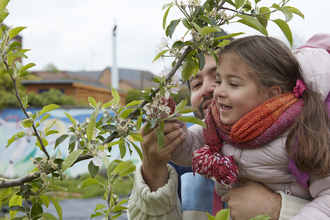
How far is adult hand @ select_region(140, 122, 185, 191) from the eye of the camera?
4.42 ft

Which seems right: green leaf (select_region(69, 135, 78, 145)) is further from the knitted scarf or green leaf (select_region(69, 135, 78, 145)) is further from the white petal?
the knitted scarf

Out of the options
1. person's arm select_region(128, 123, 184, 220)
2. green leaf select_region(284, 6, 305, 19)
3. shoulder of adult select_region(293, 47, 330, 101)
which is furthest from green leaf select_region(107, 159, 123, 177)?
shoulder of adult select_region(293, 47, 330, 101)

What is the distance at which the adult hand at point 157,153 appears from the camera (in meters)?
1.35

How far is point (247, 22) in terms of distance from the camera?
0.96m

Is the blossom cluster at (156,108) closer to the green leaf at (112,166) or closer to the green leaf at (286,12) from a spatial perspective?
the green leaf at (112,166)

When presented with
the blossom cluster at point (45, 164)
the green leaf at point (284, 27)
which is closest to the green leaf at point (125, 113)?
the blossom cluster at point (45, 164)

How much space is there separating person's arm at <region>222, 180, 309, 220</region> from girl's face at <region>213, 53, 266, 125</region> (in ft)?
1.12

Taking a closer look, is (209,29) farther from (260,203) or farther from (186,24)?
(260,203)

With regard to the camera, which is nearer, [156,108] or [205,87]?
[156,108]

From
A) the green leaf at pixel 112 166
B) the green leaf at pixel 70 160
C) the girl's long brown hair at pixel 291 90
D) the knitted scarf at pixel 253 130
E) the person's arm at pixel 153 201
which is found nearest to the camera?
the green leaf at pixel 70 160

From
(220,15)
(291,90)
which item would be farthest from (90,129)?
(291,90)

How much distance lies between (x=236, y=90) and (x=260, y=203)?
53 cm

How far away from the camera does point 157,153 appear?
1393 mm

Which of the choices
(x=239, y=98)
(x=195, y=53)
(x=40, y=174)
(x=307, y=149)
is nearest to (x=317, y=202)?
(x=307, y=149)
